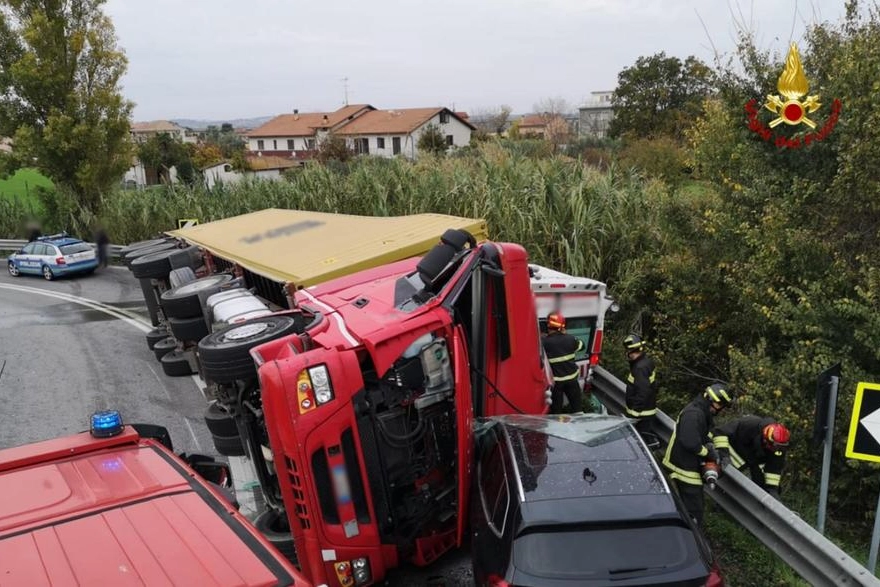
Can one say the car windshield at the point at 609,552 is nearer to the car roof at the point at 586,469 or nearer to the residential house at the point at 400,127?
the car roof at the point at 586,469

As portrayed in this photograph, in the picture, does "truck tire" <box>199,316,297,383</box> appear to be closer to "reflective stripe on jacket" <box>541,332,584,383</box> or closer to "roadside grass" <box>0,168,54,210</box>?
"reflective stripe on jacket" <box>541,332,584,383</box>

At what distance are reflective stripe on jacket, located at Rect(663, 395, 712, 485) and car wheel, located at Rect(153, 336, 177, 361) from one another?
7240 mm

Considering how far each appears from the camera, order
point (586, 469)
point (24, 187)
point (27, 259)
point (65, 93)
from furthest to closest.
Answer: point (24, 187), point (65, 93), point (27, 259), point (586, 469)

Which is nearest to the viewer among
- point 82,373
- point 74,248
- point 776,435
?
point 776,435

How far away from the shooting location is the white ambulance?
746 centimetres

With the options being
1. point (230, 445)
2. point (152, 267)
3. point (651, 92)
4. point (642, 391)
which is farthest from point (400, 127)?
point (230, 445)

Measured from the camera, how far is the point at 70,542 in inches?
109

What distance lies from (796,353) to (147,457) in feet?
18.5

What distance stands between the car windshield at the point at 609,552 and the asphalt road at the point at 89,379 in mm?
1493

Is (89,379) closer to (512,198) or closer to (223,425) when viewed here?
(223,425)

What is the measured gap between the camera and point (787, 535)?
4449 millimetres

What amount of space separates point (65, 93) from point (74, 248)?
636 centimetres

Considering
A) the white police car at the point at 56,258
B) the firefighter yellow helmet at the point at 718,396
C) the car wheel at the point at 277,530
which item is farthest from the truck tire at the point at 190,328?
the white police car at the point at 56,258

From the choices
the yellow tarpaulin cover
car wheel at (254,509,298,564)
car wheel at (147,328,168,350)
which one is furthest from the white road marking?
car wheel at (254,509,298,564)
